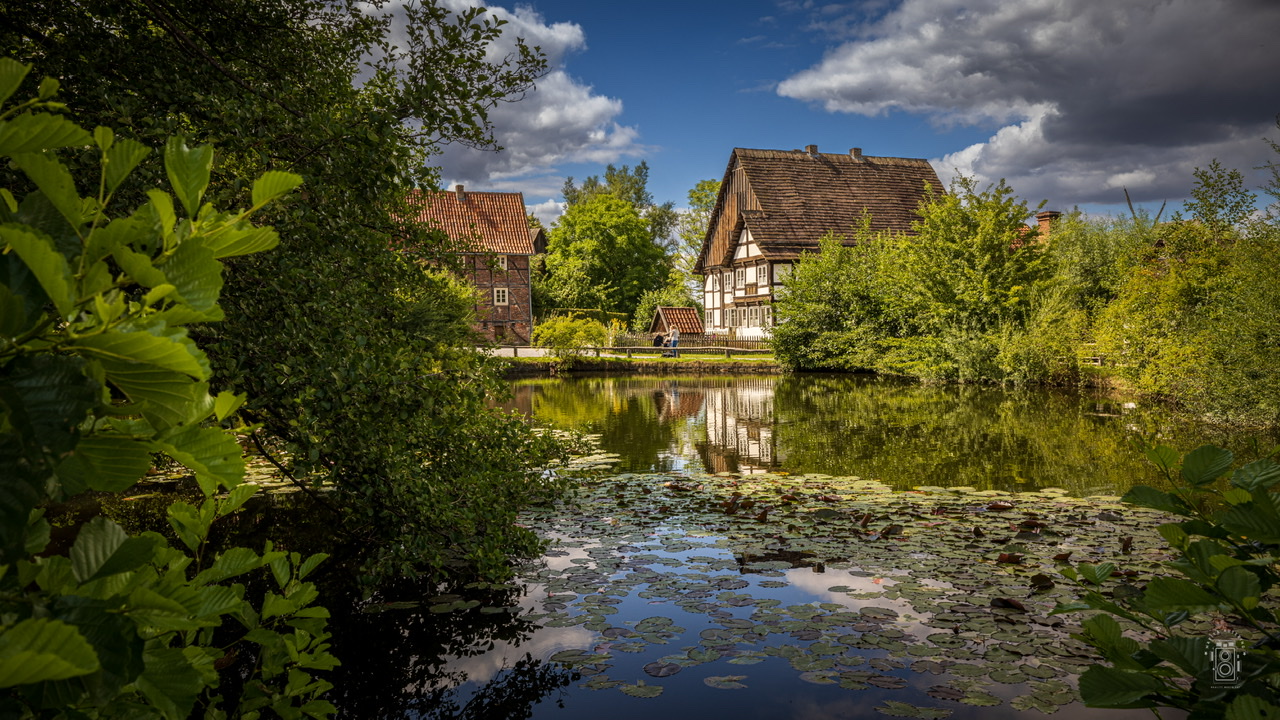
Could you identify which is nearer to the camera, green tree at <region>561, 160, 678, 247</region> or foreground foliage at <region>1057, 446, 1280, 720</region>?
foreground foliage at <region>1057, 446, 1280, 720</region>

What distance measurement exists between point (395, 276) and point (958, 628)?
457cm

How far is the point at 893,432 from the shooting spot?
50.3 ft

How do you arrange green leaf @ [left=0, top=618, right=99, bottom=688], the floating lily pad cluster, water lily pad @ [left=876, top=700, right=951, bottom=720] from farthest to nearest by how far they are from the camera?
1. the floating lily pad cluster
2. water lily pad @ [left=876, top=700, right=951, bottom=720]
3. green leaf @ [left=0, top=618, right=99, bottom=688]

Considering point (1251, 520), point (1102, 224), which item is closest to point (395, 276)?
point (1251, 520)

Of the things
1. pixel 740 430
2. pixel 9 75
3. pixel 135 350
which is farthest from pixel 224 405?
pixel 740 430

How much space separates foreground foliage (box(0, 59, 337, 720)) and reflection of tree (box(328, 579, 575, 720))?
3.56 metres

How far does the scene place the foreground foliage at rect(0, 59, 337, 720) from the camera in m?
0.81

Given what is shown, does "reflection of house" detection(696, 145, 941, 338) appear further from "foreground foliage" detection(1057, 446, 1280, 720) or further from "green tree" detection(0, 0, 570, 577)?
"foreground foliage" detection(1057, 446, 1280, 720)

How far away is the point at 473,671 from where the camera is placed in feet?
16.0

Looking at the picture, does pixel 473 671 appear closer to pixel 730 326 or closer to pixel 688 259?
pixel 730 326

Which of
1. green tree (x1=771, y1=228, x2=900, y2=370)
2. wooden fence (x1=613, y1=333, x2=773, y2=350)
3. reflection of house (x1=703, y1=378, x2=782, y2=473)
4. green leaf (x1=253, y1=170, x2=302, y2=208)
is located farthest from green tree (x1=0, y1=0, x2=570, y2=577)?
wooden fence (x1=613, y1=333, x2=773, y2=350)

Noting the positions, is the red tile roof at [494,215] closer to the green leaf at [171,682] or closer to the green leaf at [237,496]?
the green leaf at [237,496]

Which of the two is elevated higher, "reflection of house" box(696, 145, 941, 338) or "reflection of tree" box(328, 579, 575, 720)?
"reflection of house" box(696, 145, 941, 338)

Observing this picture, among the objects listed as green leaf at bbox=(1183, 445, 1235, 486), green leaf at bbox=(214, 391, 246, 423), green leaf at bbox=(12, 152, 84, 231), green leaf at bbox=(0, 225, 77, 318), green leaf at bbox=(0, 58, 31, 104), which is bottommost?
green leaf at bbox=(1183, 445, 1235, 486)
